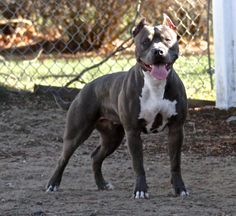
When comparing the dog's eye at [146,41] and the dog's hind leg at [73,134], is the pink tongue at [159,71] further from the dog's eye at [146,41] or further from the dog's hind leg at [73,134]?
the dog's hind leg at [73,134]

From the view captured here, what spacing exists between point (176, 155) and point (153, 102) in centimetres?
40

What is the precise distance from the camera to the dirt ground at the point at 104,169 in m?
5.38

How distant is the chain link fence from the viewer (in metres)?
10.1

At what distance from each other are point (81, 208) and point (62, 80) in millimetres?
4797

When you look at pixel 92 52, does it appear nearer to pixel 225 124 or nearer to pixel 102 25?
pixel 102 25

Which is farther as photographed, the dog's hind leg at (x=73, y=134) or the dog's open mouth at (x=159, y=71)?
the dog's hind leg at (x=73, y=134)

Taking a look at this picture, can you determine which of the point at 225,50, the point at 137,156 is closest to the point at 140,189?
the point at 137,156

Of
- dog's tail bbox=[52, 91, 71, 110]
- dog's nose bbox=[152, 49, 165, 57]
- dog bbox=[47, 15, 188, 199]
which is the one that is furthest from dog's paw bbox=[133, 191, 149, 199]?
dog's tail bbox=[52, 91, 71, 110]

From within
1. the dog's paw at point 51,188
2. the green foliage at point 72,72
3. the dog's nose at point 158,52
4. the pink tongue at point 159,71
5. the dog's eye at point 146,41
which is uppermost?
the dog's eye at point 146,41

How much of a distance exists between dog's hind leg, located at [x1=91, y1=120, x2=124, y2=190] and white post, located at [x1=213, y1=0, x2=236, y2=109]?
260 centimetres

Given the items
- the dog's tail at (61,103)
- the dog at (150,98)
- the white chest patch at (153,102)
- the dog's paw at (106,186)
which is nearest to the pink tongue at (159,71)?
the dog at (150,98)

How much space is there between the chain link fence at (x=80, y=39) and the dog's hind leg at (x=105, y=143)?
127 inches

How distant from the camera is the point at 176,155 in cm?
580

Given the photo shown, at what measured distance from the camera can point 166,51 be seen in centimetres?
550
